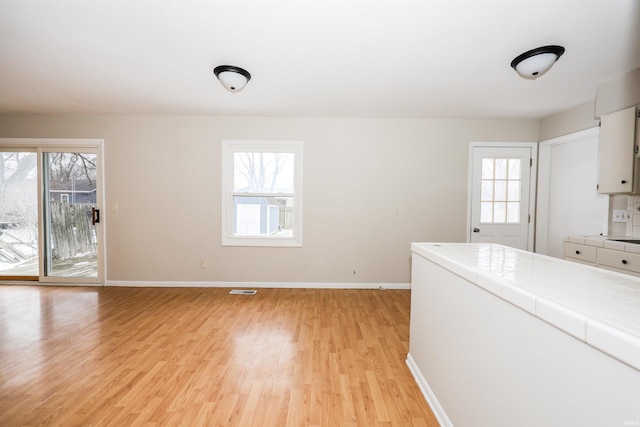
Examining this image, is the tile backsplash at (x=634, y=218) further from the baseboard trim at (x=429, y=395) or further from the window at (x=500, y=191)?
the baseboard trim at (x=429, y=395)

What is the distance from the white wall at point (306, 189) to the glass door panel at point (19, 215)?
440 mm

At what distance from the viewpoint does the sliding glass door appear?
4.18m

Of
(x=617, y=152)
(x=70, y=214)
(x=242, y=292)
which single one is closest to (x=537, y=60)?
(x=617, y=152)

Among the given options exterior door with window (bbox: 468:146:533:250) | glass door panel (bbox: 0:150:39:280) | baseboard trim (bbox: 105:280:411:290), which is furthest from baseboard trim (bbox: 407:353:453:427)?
glass door panel (bbox: 0:150:39:280)

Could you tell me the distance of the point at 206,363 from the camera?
2191 millimetres

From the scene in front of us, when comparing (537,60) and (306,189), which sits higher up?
(537,60)

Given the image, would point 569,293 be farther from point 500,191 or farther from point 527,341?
point 500,191

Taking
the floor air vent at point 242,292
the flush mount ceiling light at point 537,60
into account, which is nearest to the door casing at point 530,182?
the flush mount ceiling light at point 537,60

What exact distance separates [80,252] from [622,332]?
5.63 m

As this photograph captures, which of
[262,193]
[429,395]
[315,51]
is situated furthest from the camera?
[262,193]

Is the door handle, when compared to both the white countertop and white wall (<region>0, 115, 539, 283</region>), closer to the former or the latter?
white wall (<region>0, 115, 539, 283</region>)

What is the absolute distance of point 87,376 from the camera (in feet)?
6.65

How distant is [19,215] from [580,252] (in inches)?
290

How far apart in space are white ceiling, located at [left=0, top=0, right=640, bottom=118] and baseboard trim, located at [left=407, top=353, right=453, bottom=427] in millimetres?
2445
